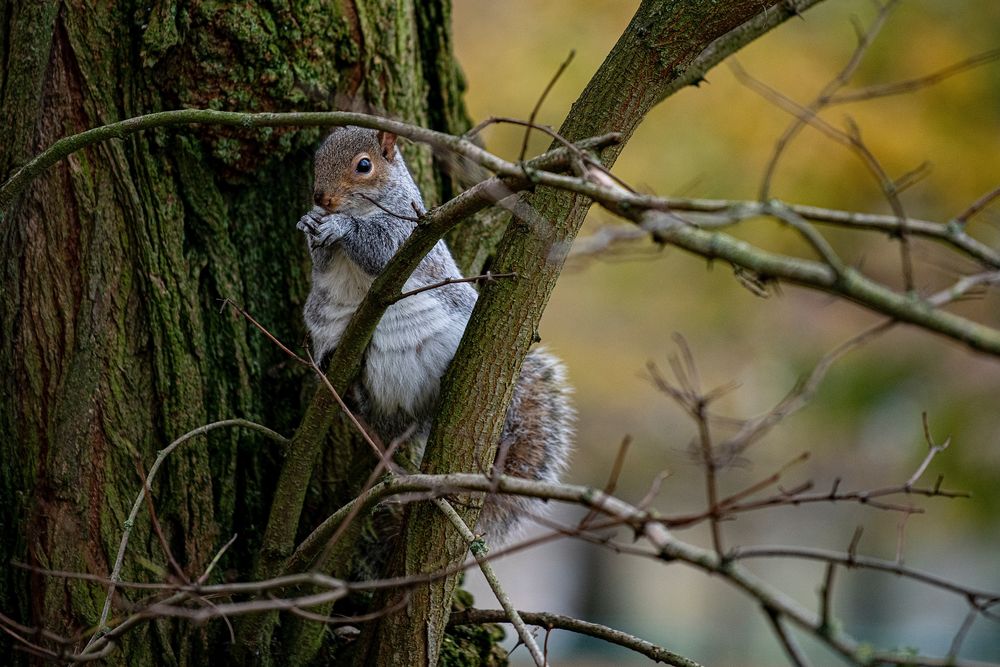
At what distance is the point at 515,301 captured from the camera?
205cm

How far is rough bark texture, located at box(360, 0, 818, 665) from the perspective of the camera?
1993 millimetres

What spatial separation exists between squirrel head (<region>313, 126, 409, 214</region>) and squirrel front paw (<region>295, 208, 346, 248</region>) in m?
0.08

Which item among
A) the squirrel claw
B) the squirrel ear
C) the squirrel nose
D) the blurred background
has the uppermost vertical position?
the blurred background

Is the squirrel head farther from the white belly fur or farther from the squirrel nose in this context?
the white belly fur

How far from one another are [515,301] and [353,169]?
33.9 inches

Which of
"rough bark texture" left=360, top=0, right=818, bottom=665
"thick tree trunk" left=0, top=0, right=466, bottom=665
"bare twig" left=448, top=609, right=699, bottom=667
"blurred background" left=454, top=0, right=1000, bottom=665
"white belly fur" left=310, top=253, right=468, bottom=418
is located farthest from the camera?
"blurred background" left=454, top=0, right=1000, bottom=665

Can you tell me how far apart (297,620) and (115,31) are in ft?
4.54

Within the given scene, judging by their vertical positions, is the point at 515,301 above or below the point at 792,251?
below

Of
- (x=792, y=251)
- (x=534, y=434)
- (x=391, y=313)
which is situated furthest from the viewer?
(x=792, y=251)

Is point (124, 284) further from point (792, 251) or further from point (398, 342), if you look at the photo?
point (792, 251)

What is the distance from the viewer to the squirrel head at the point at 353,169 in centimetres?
266

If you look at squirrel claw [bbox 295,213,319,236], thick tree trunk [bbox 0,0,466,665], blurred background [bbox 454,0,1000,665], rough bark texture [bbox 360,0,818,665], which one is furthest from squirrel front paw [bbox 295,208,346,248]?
blurred background [bbox 454,0,1000,665]

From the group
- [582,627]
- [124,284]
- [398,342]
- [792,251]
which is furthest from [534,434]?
[792,251]

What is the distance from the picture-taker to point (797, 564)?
10.6m
